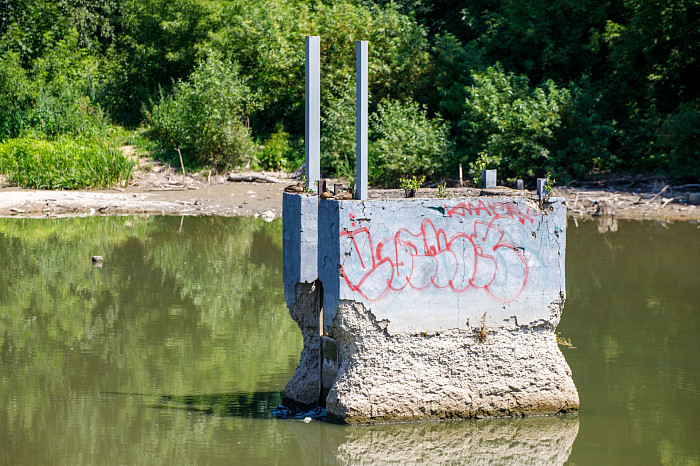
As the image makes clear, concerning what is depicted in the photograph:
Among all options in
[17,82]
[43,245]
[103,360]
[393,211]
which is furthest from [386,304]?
[17,82]

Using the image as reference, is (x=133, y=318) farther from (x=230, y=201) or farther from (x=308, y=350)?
(x=230, y=201)

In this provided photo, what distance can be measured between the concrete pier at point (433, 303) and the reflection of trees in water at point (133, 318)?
70.9 inches

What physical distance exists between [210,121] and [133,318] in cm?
1693

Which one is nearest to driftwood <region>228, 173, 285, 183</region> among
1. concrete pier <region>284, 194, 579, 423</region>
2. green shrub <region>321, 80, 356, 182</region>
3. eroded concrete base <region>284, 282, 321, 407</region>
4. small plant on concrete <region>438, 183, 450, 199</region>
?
green shrub <region>321, 80, 356, 182</region>

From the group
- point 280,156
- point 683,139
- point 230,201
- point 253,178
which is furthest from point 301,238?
point 280,156

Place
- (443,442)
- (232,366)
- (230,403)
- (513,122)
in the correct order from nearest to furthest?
(443,442) → (230,403) → (232,366) → (513,122)

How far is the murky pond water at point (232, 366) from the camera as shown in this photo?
25.5ft

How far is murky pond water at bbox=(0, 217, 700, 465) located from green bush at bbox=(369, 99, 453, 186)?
8284 millimetres

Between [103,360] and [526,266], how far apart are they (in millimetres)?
5131

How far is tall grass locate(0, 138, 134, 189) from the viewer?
1037 inches

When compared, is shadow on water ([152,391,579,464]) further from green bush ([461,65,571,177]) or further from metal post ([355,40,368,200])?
green bush ([461,65,571,177])

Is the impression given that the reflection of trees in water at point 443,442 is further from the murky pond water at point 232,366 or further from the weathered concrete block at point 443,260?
the weathered concrete block at point 443,260

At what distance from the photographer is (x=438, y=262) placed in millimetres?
8047

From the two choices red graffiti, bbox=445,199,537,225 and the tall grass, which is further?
the tall grass
